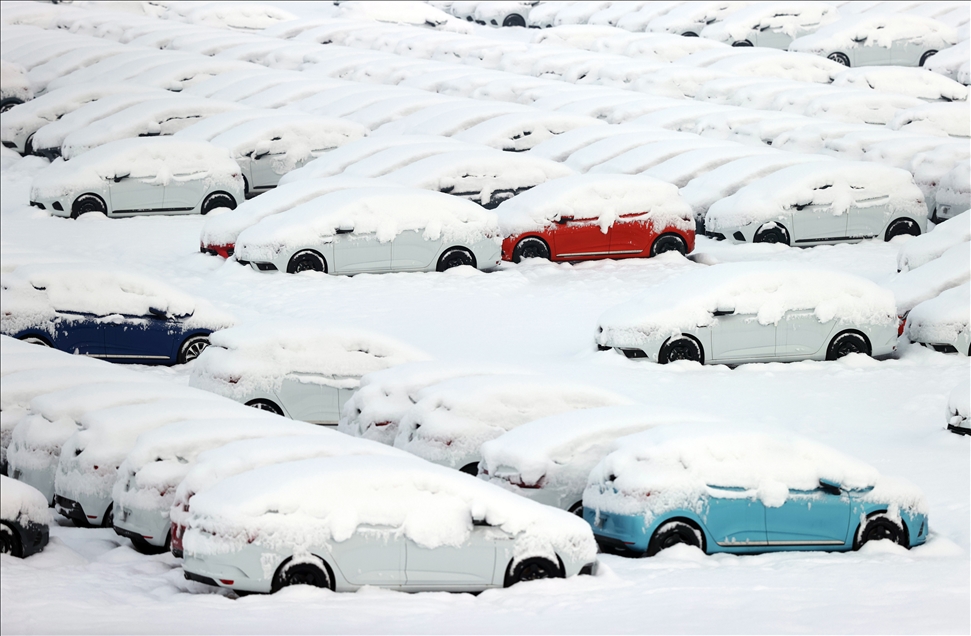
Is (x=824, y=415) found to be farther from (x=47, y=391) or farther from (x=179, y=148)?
(x=179, y=148)

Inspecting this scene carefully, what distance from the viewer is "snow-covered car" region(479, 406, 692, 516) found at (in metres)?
11.5

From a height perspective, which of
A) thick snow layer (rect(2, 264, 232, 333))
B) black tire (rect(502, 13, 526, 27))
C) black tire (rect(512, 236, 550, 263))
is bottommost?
black tire (rect(502, 13, 526, 27))

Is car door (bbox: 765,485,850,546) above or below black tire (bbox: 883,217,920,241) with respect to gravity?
above

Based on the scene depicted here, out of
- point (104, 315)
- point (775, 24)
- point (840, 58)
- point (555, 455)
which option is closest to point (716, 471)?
point (555, 455)

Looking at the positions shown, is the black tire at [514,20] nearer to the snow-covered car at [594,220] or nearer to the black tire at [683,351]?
the snow-covered car at [594,220]

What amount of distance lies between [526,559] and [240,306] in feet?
32.3

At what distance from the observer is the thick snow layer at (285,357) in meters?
14.2

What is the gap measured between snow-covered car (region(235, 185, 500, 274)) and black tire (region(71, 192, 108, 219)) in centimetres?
384

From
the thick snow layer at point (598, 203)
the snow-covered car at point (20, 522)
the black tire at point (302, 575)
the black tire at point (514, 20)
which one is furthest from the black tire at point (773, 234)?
the black tire at point (514, 20)

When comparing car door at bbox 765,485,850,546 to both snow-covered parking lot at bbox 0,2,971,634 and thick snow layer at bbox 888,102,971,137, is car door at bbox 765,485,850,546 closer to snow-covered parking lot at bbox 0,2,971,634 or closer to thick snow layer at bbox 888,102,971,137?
snow-covered parking lot at bbox 0,2,971,634

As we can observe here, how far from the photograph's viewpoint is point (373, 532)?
9648 mm

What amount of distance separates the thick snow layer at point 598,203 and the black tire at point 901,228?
128 inches

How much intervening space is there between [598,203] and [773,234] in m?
2.94

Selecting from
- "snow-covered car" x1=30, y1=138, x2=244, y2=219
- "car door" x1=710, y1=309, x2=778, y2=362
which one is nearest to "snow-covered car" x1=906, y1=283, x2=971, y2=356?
"car door" x1=710, y1=309, x2=778, y2=362
